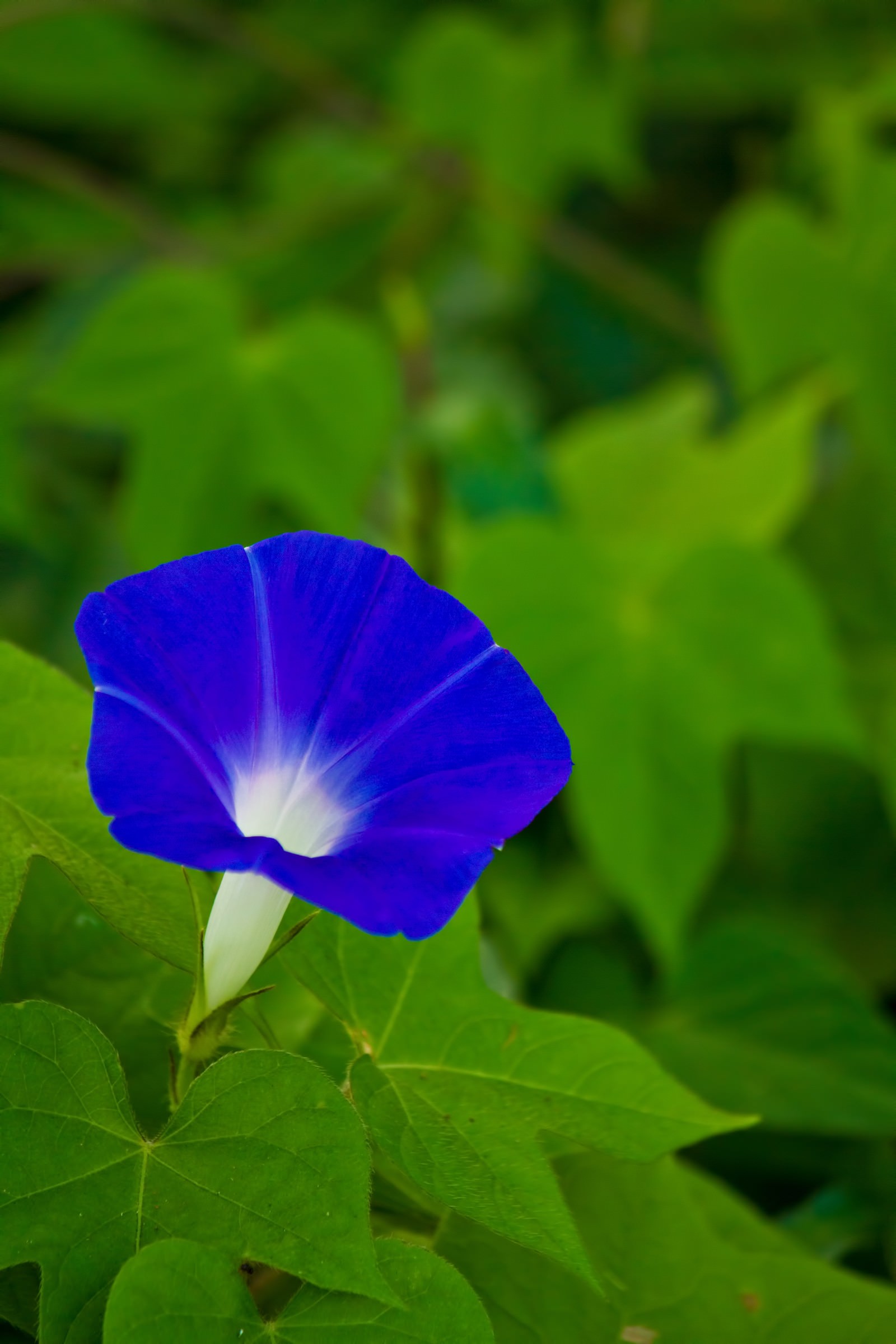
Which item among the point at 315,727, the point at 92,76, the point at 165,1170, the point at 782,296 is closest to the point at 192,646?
the point at 315,727

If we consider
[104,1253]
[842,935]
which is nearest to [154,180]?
[842,935]

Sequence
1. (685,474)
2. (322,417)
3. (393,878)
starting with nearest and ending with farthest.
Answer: (393,878), (322,417), (685,474)

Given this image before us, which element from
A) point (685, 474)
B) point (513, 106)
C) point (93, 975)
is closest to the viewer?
point (93, 975)

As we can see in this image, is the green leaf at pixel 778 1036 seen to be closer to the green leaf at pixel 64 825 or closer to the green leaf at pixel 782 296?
the green leaf at pixel 64 825

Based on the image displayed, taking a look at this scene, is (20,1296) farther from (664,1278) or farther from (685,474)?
(685,474)

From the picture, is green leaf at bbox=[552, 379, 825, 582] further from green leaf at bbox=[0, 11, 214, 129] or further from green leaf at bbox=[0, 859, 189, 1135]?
green leaf at bbox=[0, 11, 214, 129]

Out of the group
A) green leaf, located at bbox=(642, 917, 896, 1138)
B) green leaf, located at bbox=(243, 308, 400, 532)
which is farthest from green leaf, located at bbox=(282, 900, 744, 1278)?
green leaf, located at bbox=(243, 308, 400, 532)
